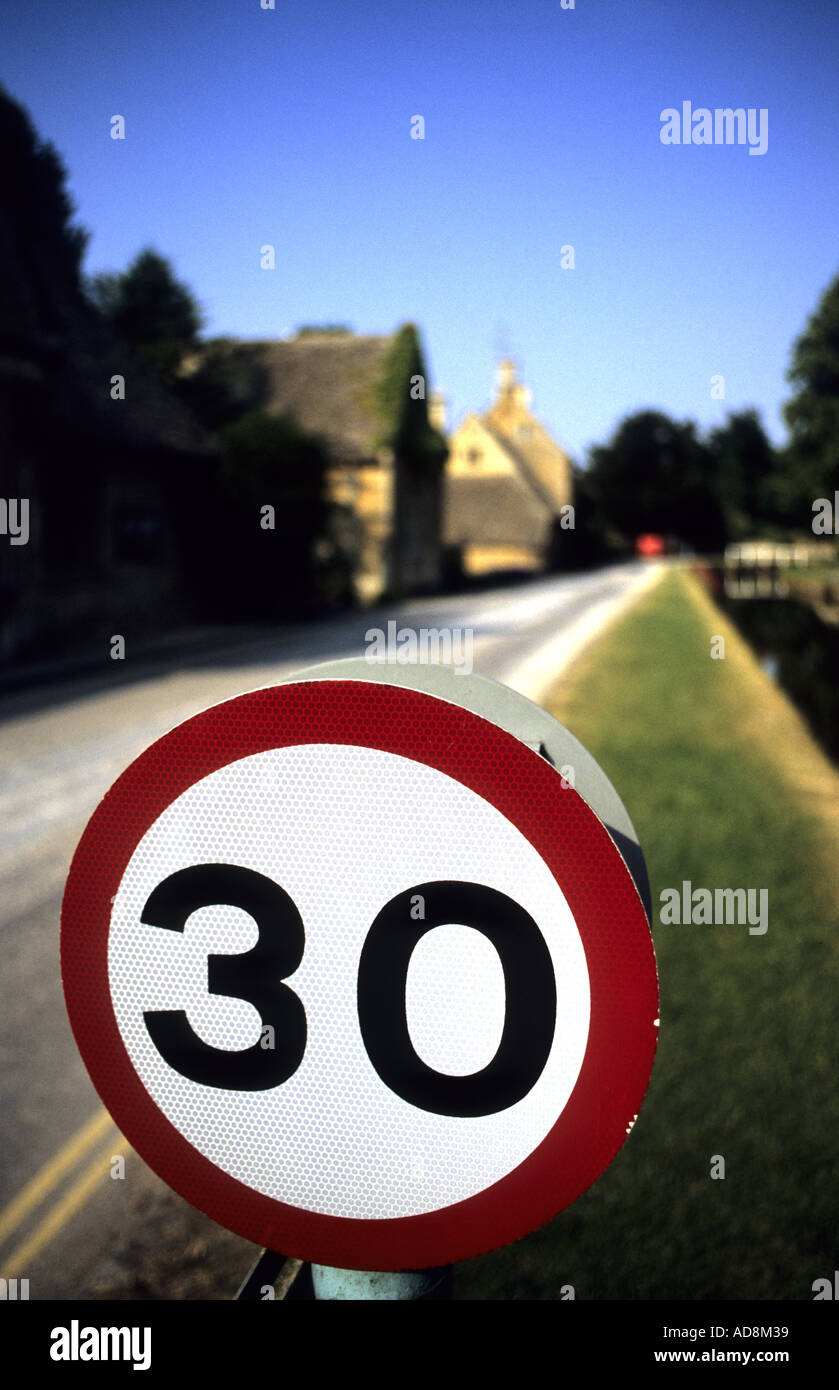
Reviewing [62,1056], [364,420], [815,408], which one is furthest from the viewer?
[815,408]

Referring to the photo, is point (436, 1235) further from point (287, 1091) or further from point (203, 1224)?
point (203, 1224)

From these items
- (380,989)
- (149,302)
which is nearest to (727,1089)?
(380,989)

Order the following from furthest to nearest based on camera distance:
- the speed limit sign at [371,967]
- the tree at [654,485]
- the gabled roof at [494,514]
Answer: the tree at [654,485] < the gabled roof at [494,514] < the speed limit sign at [371,967]

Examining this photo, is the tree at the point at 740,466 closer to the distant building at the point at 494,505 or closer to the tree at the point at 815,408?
the distant building at the point at 494,505

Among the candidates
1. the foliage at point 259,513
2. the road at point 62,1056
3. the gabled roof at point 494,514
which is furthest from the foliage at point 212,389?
the gabled roof at point 494,514

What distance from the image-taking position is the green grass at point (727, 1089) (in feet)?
10.2

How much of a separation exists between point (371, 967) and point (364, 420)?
123 ft

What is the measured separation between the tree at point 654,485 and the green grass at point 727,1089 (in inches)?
3728

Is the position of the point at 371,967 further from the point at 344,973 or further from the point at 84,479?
the point at 84,479

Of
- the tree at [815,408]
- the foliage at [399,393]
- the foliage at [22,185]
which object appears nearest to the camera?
the foliage at [22,185]

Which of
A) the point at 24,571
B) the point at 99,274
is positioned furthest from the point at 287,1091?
the point at 99,274

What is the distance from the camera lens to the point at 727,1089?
4.13m
